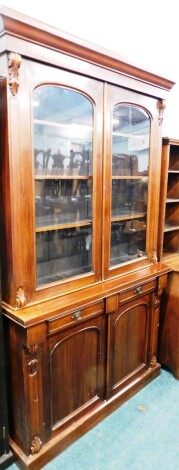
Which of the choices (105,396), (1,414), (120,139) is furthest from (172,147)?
(1,414)

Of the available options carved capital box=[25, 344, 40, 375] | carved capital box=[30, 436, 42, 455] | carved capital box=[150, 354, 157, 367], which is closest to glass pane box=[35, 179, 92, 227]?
carved capital box=[25, 344, 40, 375]

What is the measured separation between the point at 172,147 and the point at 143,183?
63cm

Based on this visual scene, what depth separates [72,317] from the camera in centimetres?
157

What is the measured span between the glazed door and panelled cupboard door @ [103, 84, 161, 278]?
0.08 meters

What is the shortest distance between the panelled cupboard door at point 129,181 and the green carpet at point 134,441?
91 cm

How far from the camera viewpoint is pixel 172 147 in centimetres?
246

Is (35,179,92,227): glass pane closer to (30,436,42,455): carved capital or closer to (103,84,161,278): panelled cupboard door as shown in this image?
(103,84,161,278): panelled cupboard door

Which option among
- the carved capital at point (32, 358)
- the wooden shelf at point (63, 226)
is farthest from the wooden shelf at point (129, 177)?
the carved capital at point (32, 358)

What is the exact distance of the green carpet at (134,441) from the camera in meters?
1.63

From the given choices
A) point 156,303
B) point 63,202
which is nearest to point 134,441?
point 156,303

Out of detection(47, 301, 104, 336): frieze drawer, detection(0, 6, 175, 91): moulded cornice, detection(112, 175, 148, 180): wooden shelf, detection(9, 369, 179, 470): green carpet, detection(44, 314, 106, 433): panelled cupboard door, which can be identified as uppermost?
detection(0, 6, 175, 91): moulded cornice

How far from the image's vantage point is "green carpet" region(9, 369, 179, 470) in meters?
1.63

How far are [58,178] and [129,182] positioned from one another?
583 mm

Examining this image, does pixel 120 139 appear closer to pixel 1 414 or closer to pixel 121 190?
pixel 121 190
